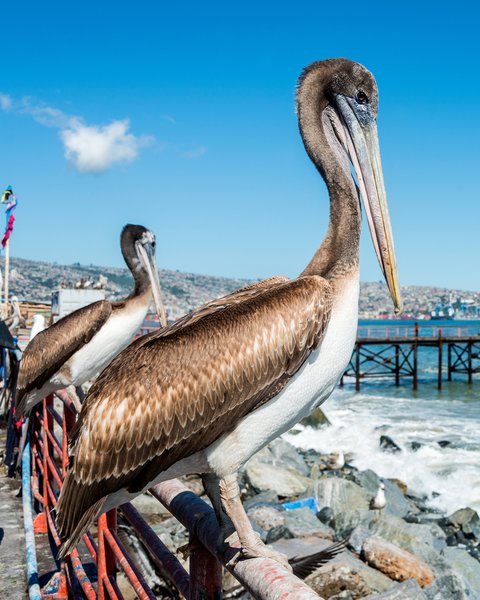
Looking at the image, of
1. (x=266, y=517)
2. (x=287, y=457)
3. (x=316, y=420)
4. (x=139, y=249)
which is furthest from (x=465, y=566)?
(x=316, y=420)

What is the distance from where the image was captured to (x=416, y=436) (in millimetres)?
19984

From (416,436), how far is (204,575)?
19.3 meters

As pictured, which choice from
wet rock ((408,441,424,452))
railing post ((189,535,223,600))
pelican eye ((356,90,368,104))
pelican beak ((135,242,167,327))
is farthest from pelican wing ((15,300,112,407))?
wet rock ((408,441,424,452))

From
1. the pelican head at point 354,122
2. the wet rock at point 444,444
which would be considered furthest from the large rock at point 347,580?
the wet rock at point 444,444

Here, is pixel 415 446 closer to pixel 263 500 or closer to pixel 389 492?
pixel 389 492

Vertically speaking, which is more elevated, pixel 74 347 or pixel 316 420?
pixel 74 347

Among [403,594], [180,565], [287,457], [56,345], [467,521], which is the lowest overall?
[467,521]

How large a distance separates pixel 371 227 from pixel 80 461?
75.7 inches

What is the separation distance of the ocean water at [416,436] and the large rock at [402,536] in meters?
3.45

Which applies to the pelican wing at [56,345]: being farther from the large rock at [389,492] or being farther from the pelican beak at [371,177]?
the large rock at [389,492]

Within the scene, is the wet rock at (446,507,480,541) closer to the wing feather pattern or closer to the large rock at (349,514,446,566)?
the large rock at (349,514,446,566)

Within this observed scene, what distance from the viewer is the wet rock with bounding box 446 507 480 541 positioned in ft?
35.8

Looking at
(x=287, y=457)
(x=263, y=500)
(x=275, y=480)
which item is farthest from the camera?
(x=287, y=457)

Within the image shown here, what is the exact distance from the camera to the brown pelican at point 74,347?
249 inches
